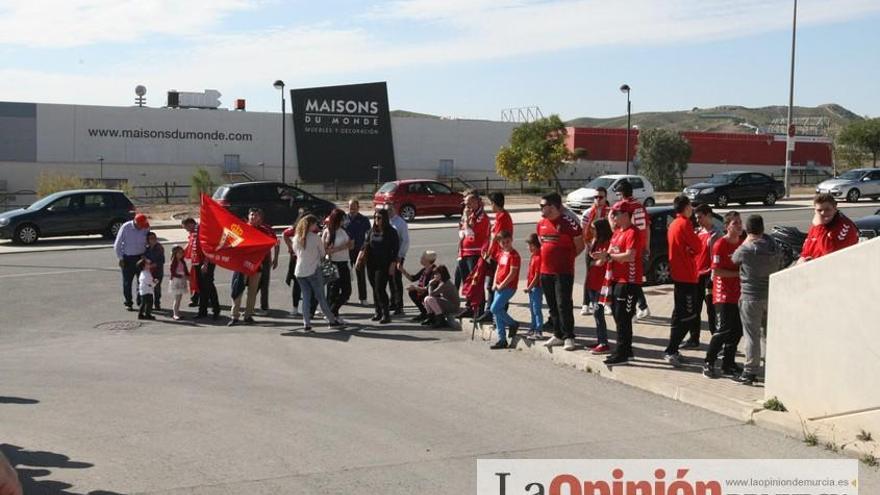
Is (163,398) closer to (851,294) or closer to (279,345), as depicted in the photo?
(279,345)

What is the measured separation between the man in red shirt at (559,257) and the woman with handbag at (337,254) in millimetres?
3723

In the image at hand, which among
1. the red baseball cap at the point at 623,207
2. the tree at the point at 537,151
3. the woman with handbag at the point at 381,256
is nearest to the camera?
the red baseball cap at the point at 623,207

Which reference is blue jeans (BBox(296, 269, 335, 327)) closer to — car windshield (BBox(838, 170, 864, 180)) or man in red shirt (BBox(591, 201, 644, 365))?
man in red shirt (BBox(591, 201, 644, 365))

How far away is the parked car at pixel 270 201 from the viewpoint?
96.0 ft

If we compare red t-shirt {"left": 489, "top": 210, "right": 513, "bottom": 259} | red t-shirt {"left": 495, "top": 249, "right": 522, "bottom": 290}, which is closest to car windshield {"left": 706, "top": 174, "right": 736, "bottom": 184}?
red t-shirt {"left": 489, "top": 210, "right": 513, "bottom": 259}

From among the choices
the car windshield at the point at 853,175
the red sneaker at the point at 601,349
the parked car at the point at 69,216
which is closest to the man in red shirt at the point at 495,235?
the red sneaker at the point at 601,349

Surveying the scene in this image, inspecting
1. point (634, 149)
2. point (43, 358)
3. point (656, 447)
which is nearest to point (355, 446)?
point (656, 447)

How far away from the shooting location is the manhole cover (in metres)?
14.1

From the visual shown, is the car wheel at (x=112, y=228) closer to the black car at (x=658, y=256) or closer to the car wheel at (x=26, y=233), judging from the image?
the car wheel at (x=26, y=233)

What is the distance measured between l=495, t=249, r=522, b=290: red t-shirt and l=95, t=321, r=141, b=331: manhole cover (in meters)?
5.65

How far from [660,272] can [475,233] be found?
15.1ft

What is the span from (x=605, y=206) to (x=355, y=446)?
23.1ft

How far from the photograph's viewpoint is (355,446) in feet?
25.3

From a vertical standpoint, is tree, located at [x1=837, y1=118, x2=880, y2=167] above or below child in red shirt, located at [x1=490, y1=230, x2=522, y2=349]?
above
